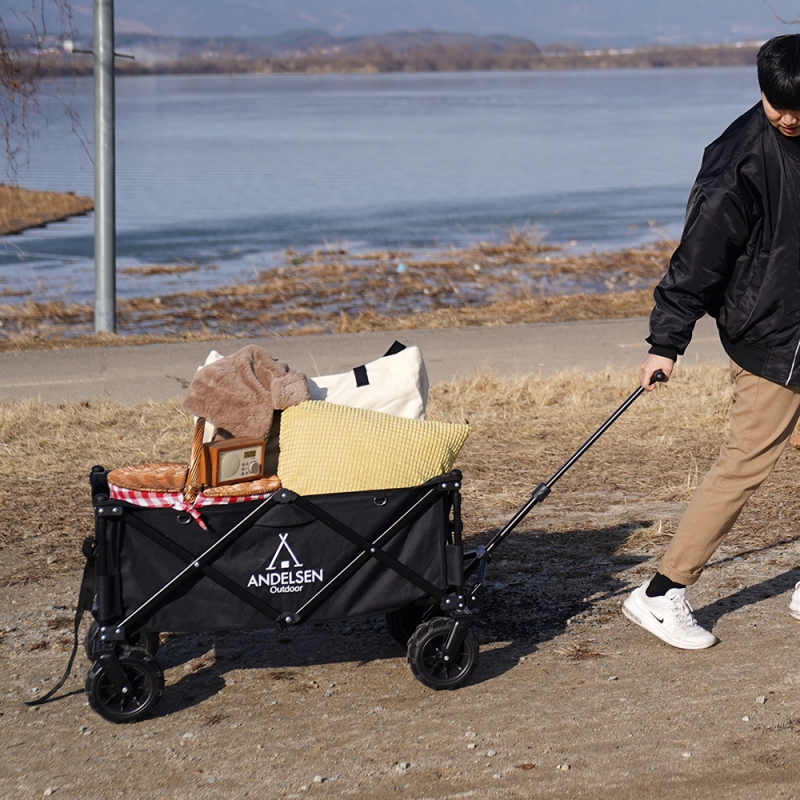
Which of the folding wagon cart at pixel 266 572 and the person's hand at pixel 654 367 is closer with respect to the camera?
the folding wagon cart at pixel 266 572

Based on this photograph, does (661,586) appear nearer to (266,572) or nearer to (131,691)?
(266,572)

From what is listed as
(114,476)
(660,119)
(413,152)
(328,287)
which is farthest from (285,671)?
(660,119)

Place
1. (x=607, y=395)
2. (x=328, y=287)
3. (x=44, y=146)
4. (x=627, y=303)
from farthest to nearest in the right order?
(x=44, y=146), (x=328, y=287), (x=627, y=303), (x=607, y=395)

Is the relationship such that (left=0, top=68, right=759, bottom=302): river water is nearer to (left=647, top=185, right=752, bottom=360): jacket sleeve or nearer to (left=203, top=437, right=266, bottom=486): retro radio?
(left=203, top=437, right=266, bottom=486): retro radio

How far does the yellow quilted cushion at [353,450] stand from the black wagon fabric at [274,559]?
0.27ft

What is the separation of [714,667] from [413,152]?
139 ft

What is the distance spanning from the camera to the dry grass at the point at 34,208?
25475 millimetres

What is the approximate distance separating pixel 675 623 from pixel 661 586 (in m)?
0.13

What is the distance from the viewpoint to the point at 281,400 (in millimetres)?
3797

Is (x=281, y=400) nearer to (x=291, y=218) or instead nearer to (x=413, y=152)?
(x=291, y=218)

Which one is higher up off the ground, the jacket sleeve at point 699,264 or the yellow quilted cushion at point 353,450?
the jacket sleeve at point 699,264

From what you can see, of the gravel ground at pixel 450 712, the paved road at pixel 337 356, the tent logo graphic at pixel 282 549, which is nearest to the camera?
the gravel ground at pixel 450 712

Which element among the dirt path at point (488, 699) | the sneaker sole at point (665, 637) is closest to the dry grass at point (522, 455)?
the dirt path at point (488, 699)

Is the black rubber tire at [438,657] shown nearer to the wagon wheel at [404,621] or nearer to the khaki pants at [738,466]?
the wagon wheel at [404,621]
